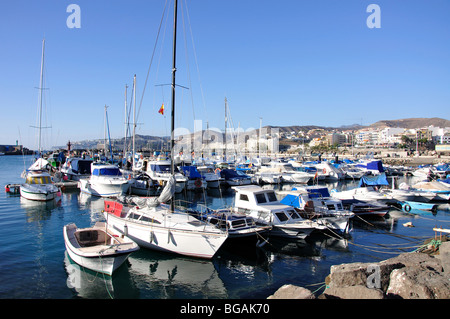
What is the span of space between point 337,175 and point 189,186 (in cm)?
3204

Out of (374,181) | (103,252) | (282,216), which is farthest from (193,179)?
(103,252)

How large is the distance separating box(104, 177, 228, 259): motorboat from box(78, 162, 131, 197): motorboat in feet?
53.2

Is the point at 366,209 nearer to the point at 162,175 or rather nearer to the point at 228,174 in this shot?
the point at 162,175

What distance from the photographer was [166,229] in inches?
Answer: 613

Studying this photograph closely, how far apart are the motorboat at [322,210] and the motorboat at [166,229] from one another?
8503mm

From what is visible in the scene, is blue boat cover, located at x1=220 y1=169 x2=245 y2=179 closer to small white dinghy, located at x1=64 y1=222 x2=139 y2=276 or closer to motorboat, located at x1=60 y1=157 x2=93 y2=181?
motorboat, located at x1=60 y1=157 x2=93 y2=181

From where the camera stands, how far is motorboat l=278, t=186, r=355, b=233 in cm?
2052

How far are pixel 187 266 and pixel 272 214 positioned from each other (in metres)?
6.82

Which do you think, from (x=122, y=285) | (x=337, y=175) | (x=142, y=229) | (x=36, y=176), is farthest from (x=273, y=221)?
(x=337, y=175)

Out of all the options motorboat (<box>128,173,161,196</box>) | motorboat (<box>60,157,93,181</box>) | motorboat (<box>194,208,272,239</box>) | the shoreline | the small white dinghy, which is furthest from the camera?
motorboat (<box>60,157,93,181</box>)

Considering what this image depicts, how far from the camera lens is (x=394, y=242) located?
19656 millimetres

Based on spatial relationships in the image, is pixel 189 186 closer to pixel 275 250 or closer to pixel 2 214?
pixel 2 214

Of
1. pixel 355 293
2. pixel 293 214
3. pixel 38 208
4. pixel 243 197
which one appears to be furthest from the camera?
pixel 38 208

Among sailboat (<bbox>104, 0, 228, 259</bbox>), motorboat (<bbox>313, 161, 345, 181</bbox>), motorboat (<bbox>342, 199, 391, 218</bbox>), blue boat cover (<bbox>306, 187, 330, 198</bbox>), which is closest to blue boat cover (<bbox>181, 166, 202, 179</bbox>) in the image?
blue boat cover (<bbox>306, 187, 330, 198</bbox>)
